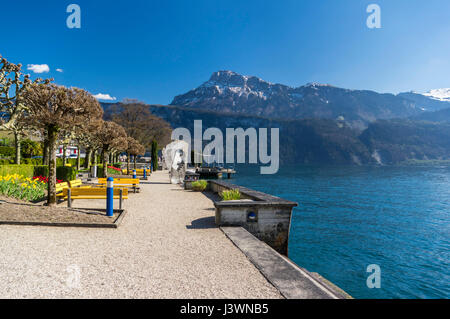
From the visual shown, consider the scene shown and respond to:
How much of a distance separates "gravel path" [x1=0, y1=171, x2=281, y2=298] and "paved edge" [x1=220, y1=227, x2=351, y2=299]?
0.47 feet

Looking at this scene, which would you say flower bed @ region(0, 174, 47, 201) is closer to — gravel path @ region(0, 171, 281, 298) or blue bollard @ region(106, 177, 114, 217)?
gravel path @ region(0, 171, 281, 298)

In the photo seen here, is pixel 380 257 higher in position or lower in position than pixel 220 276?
lower

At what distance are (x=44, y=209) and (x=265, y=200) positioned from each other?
6.68 meters

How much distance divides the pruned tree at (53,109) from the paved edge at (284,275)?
7.41 metres

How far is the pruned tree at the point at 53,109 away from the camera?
30.8 ft

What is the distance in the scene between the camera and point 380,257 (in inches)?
452

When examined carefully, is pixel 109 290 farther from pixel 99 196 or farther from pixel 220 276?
pixel 99 196

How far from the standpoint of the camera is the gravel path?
370 cm

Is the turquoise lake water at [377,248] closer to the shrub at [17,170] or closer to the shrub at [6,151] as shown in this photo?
the shrub at [17,170]

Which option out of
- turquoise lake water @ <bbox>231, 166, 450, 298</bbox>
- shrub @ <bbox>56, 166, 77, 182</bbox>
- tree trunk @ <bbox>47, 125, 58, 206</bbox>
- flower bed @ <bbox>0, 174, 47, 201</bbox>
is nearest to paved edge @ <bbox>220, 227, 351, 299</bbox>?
turquoise lake water @ <bbox>231, 166, 450, 298</bbox>

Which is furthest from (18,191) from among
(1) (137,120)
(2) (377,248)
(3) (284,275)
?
(1) (137,120)

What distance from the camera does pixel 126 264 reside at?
15.6 ft

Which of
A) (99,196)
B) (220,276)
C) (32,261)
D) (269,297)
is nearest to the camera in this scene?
(269,297)
